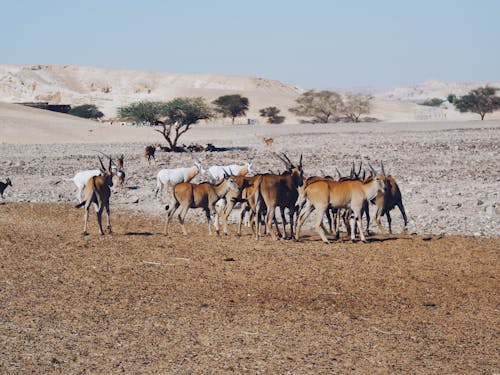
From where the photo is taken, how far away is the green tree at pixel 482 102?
81688mm

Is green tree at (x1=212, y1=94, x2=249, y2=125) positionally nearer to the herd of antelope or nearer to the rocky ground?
the rocky ground

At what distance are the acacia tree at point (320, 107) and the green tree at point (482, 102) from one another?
14538 mm

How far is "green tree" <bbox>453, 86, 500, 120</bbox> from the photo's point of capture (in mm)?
81688

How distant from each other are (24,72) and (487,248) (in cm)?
11968

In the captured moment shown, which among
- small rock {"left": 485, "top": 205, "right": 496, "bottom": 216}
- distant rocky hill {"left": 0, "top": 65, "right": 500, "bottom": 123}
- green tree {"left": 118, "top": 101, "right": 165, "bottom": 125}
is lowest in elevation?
small rock {"left": 485, "top": 205, "right": 496, "bottom": 216}

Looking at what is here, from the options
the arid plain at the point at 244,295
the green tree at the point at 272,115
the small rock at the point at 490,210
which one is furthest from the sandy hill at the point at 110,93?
the small rock at the point at 490,210

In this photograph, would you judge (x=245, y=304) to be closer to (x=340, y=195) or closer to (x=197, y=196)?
(x=340, y=195)

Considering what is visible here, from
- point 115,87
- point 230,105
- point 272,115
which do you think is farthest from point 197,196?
point 115,87

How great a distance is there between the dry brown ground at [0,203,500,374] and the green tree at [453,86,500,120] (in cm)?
6992

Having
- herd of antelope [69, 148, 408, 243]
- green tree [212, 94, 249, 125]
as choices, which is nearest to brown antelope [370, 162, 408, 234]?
herd of antelope [69, 148, 408, 243]

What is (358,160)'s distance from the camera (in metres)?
31.8

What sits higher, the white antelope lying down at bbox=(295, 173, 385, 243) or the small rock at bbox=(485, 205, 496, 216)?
the white antelope lying down at bbox=(295, 173, 385, 243)

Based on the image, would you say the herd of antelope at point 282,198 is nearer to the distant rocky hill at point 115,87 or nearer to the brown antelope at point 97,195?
the brown antelope at point 97,195

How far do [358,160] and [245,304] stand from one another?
71.9 feet
